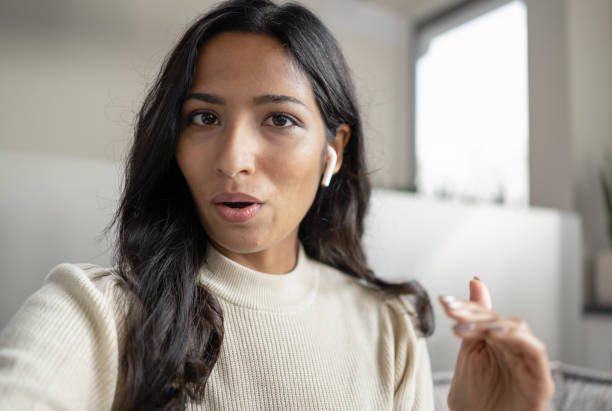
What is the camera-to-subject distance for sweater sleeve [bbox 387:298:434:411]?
0.87m

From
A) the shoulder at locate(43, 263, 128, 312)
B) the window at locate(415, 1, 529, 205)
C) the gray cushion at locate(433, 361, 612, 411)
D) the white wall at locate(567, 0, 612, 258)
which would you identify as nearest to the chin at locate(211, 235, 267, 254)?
the shoulder at locate(43, 263, 128, 312)

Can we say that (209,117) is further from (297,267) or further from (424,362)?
(424,362)

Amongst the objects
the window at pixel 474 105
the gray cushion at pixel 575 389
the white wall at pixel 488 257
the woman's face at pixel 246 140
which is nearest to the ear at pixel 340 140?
the woman's face at pixel 246 140

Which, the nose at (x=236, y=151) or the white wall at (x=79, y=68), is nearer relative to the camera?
the nose at (x=236, y=151)

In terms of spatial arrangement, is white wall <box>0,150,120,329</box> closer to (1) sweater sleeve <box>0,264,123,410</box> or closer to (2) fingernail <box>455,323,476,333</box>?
(1) sweater sleeve <box>0,264,123,410</box>

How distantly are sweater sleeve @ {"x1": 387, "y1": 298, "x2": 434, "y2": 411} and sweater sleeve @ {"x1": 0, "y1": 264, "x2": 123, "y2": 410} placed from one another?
1.55 ft

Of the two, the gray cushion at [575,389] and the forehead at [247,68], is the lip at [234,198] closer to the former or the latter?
the forehead at [247,68]

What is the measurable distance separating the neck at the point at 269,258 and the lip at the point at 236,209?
0.11 metres

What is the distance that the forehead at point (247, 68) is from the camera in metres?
0.74

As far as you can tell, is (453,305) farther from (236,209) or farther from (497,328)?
(236,209)

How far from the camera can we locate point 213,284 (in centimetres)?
79

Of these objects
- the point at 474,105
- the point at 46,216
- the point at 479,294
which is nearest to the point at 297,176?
the point at 479,294

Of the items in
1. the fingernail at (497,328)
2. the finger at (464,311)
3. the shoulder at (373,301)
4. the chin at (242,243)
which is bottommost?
the shoulder at (373,301)

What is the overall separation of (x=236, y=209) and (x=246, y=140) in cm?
10
